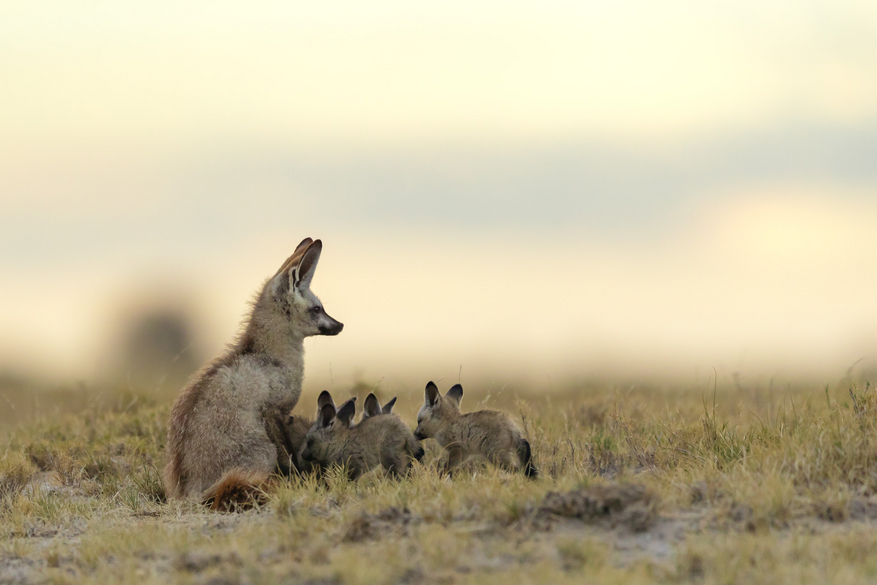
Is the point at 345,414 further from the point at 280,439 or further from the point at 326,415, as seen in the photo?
the point at 280,439

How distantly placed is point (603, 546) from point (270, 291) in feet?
15.3

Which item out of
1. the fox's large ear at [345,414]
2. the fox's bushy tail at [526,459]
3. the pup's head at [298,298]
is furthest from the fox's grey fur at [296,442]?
the fox's bushy tail at [526,459]

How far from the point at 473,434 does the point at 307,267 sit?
7.61 ft

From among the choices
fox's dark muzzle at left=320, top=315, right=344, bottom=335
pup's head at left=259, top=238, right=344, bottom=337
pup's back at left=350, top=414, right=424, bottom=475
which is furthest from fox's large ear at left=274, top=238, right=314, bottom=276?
pup's back at left=350, top=414, right=424, bottom=475

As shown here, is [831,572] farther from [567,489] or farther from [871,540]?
[567,489]

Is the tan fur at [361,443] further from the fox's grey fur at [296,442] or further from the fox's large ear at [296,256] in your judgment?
the fox's large ear at [296,256]

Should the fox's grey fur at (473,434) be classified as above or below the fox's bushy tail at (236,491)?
above

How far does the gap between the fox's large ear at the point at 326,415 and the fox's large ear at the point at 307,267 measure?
4.45 feet

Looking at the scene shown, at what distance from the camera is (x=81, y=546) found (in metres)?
6.14

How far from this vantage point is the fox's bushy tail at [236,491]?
23.7ft

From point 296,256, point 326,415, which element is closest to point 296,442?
point 326,415

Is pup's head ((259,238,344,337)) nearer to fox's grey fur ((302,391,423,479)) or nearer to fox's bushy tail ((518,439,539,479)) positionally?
fox's grey fur ((302,391,423,479))

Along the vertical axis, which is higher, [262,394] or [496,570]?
[262,394]

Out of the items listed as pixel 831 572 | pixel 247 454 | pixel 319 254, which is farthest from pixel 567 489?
pixel 319 254
